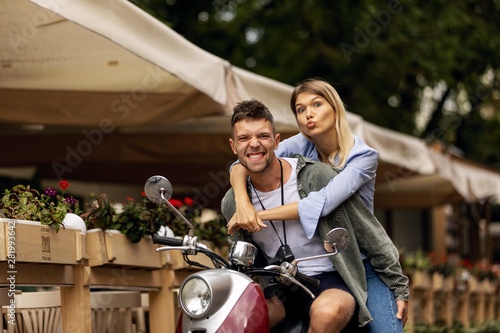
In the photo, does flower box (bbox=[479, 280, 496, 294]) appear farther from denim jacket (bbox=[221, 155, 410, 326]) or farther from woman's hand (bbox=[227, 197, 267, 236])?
woman's hand (bbox=[227, 197, 267, 236])

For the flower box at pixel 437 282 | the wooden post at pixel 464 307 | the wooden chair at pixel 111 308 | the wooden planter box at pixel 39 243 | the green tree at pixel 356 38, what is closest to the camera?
the wooden planter box at pixel 39 243

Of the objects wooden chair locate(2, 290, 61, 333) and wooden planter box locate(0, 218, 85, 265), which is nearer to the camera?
wooden planter box locate(0, 218, 85, 265)

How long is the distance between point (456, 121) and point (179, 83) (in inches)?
479

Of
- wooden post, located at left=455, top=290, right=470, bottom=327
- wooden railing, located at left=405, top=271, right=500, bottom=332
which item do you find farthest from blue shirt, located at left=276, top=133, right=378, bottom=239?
wooden post, located at left=455, top=290, right=470, bottom=327

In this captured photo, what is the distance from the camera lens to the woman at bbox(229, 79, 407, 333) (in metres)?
3.11

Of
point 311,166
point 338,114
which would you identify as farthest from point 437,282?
point 311,166

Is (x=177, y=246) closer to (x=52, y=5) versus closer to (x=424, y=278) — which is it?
(x=52, y=5)

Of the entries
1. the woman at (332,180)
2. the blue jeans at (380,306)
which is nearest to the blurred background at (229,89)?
the woman at (332,180)

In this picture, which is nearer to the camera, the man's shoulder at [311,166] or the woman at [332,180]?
the woman at [332,180]

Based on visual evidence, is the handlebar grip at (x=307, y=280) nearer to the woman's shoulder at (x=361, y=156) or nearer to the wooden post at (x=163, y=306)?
the woman's shoulder at (x=361, y=156)

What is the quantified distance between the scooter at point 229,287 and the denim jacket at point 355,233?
26 centimetres

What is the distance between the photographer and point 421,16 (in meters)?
12.0

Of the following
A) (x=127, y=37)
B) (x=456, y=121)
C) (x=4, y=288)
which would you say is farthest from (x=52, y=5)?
(x=456, y=121)

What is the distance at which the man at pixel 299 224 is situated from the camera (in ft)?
10.1
